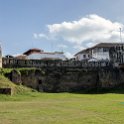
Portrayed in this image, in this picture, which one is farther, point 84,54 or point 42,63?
point 84,54

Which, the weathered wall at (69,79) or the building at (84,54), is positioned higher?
the building at (84,54)

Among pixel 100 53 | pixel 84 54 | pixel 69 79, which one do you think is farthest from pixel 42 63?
pixel 84 54

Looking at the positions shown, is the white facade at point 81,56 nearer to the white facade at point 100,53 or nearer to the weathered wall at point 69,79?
the white facade at point 100,53

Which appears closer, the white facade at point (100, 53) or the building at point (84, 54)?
the white facade at point (100, 53)

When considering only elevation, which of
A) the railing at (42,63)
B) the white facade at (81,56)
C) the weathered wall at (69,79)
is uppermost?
the white facade at (81,56)

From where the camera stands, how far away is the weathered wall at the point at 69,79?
45.4 m

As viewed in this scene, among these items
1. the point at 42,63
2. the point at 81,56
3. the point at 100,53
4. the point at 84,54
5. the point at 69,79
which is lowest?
the point at 69,79

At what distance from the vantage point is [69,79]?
48750 millimetres

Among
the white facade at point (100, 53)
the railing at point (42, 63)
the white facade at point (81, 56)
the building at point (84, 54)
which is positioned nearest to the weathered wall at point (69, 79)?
the railing at point (42, 63)

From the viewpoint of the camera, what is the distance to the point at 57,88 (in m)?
47.7

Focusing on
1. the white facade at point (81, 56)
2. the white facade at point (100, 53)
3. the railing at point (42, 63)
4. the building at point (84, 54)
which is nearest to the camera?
the railing at point (42, 63)

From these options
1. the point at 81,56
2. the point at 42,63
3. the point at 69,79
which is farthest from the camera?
the point at 81,56

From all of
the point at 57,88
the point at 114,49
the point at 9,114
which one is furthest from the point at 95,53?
the point at 9,114

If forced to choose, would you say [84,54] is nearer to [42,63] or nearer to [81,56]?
[81,56]
